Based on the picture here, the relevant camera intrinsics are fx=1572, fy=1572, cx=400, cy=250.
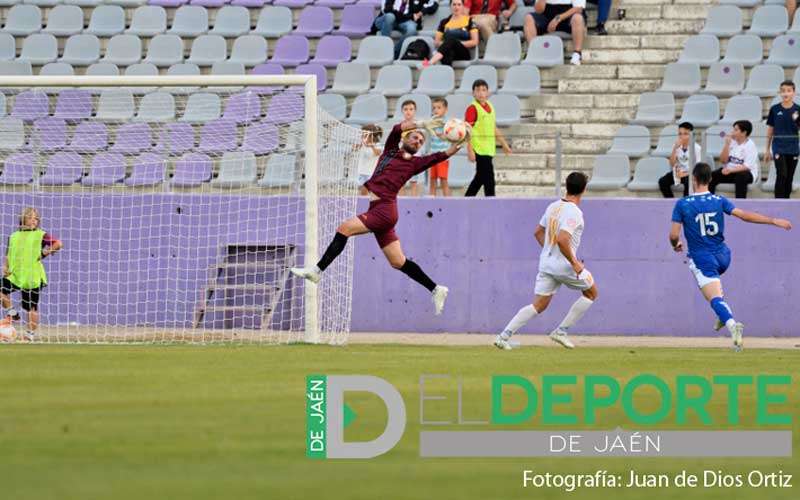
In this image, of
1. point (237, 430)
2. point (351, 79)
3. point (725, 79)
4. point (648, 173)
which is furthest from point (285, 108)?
point (237, 430)

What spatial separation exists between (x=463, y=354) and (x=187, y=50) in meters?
12.1

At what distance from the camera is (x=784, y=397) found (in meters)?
10.8

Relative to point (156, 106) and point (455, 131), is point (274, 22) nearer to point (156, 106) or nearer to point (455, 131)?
point (156, 106)

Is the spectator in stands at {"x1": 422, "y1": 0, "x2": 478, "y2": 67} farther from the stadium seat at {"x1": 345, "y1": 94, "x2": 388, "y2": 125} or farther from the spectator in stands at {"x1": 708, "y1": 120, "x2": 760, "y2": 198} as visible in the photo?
the spectator in stands at {"x1": 708, "y1": 120, "x2": 760, "y2": 198}

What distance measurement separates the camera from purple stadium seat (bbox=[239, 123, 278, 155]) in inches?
796

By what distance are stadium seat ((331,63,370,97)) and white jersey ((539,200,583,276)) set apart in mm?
8099

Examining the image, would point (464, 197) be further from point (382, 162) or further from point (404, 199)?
point (382, 162)

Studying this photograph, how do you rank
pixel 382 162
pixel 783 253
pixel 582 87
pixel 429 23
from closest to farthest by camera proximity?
pixel 382 162 → pixel 783 253 → pixel 582 87 → pixel 429 23

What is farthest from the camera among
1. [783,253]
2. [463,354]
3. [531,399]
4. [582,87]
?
[582,87]

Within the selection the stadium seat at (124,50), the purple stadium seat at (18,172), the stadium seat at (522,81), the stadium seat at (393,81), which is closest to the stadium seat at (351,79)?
the stadium seat at (393,81)

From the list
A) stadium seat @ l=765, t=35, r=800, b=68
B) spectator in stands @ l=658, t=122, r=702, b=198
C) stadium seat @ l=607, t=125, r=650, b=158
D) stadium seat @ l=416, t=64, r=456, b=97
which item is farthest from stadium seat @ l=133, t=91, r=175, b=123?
stadium seat @ l=765, t=35, r=800, b=68

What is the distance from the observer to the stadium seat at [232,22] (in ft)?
83.3

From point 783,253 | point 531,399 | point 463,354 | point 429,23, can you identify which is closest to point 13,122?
point 429,23

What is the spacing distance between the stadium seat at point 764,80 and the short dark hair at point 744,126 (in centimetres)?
252
